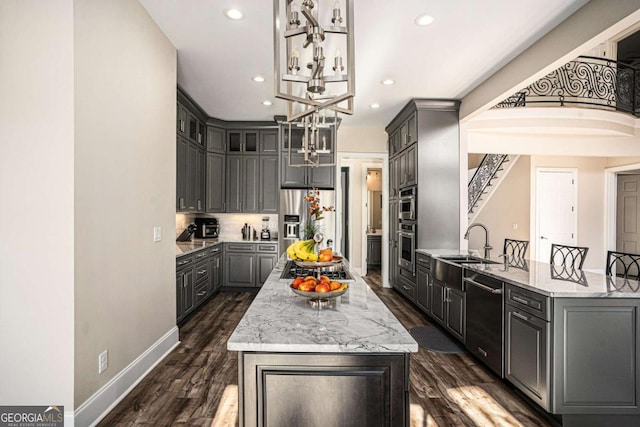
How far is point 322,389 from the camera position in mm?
1312

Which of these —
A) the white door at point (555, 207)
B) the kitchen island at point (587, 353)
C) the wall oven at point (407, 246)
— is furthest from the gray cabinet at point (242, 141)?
Answer: the white door at point (555, 207)

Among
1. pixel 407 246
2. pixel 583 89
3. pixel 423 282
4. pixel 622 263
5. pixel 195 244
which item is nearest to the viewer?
pixel 622 263

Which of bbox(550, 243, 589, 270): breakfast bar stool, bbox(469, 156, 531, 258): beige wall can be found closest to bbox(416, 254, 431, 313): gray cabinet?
bbox(550, 243, 589, 270): breakfast bar stool

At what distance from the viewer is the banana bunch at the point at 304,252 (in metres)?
2.37

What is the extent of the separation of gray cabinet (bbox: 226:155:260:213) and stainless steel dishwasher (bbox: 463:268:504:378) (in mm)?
3794

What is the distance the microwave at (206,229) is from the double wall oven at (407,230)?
3.23m

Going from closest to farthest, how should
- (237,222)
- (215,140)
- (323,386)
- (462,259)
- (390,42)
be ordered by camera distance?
(323,386)
(390,42)
(462,259)
(215,140)
(237,222)

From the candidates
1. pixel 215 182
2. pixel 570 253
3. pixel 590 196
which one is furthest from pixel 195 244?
pixel 590 196

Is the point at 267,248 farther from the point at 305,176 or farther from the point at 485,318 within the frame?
the point at 485,318

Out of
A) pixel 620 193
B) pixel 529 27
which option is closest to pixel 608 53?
pixel 620 193

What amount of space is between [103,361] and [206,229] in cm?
385

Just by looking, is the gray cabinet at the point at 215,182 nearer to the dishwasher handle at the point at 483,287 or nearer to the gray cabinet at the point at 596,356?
the dishwasher handle at the point at 483,287

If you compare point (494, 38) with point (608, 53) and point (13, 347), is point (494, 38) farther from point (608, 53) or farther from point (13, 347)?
point (608, 53)

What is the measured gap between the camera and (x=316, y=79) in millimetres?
1544
